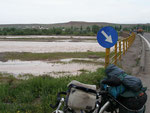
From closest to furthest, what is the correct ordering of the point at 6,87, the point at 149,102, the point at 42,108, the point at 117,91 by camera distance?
the point at 117,91 < the point at 42,108 < the point at 149,102 < the point at 6,87

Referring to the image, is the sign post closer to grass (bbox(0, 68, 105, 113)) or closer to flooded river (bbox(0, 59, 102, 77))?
grass (bbox(0, 68, 105, 113))

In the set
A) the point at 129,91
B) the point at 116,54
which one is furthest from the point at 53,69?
the point at 129,91

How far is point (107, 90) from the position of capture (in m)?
2.97

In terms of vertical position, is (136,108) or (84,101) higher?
(84,101)

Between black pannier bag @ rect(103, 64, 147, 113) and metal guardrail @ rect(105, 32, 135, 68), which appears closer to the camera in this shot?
black pannier bag @ rect(103, 64, 147, 113)

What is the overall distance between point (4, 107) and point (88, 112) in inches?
91.2

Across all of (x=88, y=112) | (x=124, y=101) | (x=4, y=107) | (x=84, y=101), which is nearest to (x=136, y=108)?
(x=124, y=101)

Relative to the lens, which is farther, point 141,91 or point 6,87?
point 6,87

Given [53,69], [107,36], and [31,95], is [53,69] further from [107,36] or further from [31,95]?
[31,95]

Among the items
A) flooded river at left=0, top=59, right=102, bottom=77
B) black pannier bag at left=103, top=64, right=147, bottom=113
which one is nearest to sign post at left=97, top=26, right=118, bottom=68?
black pannier bag at left=103, top=64, right=147, bottom=113

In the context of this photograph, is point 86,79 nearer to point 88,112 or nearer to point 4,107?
point 4,107

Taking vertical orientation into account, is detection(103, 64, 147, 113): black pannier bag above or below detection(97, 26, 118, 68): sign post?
below

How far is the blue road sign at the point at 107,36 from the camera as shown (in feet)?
17.7

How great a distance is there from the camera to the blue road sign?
17.7 feet
